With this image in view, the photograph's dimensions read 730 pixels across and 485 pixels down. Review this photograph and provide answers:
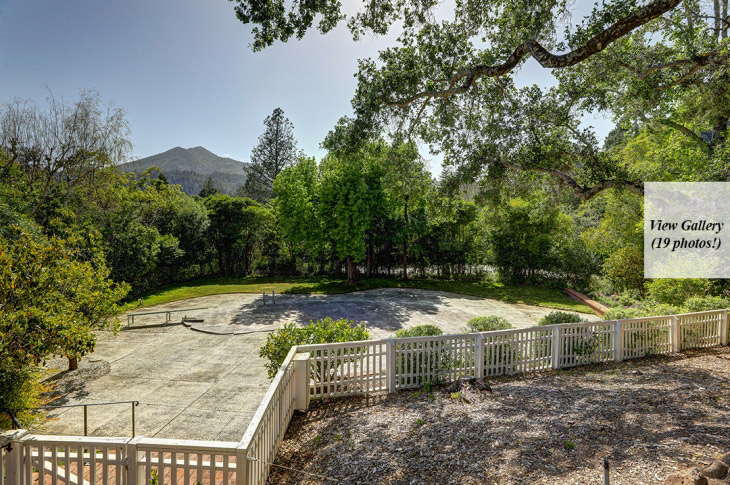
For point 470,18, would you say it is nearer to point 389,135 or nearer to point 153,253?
point 389,135

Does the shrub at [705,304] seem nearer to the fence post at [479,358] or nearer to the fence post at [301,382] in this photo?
the fence post at [479,358]

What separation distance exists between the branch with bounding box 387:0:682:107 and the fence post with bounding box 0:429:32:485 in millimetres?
7222

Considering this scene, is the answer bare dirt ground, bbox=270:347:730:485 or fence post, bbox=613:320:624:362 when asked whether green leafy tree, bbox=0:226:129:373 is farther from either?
fence post, bbox=613:320:624:362

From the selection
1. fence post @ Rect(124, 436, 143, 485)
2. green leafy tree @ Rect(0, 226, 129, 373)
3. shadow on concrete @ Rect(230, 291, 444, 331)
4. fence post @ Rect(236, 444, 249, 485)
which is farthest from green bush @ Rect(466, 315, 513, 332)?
green leafy tree @ Rect(0, 226, 129, 373)

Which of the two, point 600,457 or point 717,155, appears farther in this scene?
point 717,155

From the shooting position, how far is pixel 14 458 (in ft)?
8.36

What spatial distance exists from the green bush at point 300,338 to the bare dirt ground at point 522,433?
985 mm

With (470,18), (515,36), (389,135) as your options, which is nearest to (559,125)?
(515,36)

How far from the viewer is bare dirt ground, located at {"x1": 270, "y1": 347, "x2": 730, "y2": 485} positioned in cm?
288

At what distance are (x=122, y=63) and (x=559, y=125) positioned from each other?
12975mm

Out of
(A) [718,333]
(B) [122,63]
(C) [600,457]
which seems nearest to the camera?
(C) [600,457]

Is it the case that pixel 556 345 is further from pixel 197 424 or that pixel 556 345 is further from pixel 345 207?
pixel 345 207

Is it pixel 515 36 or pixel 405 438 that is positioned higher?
pixel 515 36

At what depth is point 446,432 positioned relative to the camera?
3.66m
